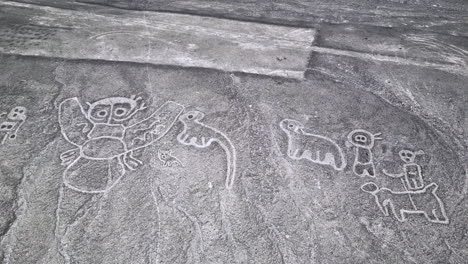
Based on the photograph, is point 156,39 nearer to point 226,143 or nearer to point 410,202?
point 226,143

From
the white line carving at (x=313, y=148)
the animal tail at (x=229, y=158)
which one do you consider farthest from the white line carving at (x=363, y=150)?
the animal tail at (x=229, y=158)

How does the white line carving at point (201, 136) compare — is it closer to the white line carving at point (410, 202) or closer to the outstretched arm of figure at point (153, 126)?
the outstretched arm of figure at point (153, 126)

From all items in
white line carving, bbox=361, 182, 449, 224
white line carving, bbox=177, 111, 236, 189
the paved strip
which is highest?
the paved strip

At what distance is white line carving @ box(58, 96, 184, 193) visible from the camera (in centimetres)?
340

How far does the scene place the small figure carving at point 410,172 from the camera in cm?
342

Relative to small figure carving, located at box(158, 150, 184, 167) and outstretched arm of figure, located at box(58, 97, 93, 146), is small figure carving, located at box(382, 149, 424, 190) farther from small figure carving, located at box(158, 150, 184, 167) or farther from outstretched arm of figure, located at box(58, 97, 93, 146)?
outstretched arm of figure, located at box(58, 97, 93, 146)

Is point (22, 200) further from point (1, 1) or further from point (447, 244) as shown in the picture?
point (1, 1)

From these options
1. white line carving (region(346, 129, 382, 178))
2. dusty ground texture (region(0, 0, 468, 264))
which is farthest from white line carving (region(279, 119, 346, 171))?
white line carving (region(346, 129, 382, 178))

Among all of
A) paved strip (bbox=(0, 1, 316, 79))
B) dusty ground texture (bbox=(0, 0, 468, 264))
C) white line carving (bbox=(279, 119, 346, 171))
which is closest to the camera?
dusty ground texture (bbox=(0, 0, 468, 264))

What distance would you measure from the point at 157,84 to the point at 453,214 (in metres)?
3.50

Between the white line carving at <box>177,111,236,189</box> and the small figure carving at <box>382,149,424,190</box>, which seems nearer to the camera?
the small figure carving at <box>382,149,424,190</box>

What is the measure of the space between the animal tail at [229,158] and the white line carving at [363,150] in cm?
121

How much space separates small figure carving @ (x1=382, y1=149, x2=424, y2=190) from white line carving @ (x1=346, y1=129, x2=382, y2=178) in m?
0.16

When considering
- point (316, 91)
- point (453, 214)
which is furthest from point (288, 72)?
point (453, 214)
